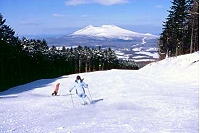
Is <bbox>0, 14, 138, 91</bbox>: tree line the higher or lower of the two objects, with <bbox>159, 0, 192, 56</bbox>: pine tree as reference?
lower

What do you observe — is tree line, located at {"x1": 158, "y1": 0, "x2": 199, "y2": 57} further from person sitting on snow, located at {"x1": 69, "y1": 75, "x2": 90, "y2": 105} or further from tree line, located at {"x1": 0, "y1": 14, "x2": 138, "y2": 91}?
person sitting on snow, located at {"x1": 69, "y1": 75, "x2": 90, "y2": 105}

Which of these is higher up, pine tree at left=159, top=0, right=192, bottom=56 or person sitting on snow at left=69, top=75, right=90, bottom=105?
pine tree at left=159, top=0, right=192, bottom=56

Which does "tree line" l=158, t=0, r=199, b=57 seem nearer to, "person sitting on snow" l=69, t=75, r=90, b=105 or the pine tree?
the pine tree

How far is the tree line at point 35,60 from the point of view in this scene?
2373 inches

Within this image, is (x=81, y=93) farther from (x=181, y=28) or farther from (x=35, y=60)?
(x=35, y=60)

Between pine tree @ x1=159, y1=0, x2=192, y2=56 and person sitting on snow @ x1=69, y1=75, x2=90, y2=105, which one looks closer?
person sitting on snow @ x1=69, y1=75, x2=90, y2=105

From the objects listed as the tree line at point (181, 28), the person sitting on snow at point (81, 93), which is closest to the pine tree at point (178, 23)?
the tree line at point (181, 28)

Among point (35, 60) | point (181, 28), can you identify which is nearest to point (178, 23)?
point (181, 28)

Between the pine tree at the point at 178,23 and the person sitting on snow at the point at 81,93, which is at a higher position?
the pine tree at the point at 178,23

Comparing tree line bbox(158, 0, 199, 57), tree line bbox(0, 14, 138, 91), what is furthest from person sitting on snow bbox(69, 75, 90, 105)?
tree line bbox(158, 0, 199, 57)

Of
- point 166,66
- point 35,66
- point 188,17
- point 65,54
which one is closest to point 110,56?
point 65,54

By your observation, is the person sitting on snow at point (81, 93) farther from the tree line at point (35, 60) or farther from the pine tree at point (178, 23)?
the pine tree at point (178, 23)

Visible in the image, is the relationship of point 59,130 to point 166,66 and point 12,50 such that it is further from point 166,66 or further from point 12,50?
point 12,50

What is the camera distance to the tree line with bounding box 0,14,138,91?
60.3m
